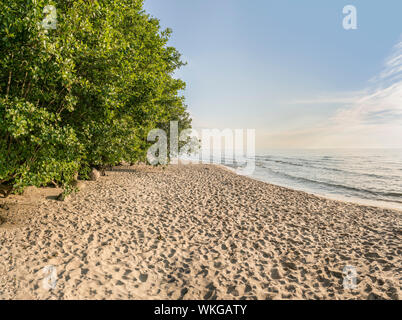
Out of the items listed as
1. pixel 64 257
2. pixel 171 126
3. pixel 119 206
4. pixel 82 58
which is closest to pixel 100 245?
pixel 64 257

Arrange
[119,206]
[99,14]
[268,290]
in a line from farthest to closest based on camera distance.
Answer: [119,206] < [99,14] < [268,290]

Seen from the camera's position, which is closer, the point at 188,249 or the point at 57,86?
A: the point at 57,86

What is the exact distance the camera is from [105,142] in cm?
933

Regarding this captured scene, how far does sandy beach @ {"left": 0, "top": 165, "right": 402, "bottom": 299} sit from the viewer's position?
5.47 meters

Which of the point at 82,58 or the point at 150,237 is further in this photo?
the point at 150,237

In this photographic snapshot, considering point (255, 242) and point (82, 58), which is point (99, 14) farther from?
point (255, 242)

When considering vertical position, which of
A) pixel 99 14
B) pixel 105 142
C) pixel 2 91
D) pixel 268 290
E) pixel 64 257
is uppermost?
pixel 99 14

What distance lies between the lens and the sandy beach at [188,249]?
18.0 ft

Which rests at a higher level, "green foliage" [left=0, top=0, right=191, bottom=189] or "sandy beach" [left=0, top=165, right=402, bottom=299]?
"green foliage" [left=0, top=0, right=191, bottom=189]

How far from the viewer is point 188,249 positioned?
751 cm

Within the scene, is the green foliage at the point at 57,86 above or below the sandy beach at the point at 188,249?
above

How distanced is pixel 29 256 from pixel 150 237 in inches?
143

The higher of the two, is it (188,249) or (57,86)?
(57,86)

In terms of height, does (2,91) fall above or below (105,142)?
above
